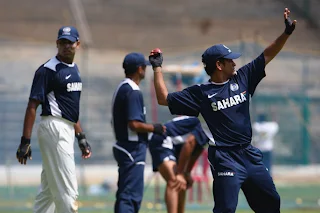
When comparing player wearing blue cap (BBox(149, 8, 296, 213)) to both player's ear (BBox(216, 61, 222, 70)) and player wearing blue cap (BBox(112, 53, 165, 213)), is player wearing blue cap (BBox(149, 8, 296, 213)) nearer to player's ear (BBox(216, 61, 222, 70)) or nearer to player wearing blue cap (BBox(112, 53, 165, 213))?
player's ear (BBox(216, 61, 222, 70))

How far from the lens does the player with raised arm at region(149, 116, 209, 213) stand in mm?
10648

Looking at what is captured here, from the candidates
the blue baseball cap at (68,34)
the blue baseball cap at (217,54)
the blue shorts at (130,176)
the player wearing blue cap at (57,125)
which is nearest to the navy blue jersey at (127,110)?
the blue shorts at (130,176)

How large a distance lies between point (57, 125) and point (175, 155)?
9.68 ft

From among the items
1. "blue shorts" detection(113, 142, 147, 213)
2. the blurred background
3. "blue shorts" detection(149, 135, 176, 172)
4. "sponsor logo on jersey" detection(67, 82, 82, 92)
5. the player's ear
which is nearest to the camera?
the player's ear

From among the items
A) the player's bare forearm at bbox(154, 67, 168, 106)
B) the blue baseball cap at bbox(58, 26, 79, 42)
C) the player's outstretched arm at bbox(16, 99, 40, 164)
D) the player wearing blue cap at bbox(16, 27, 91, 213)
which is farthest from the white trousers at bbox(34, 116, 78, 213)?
the player's bare forearm at bbox(154, 67, 168, 106)

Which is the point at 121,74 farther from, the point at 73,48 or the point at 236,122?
the point at 236,122

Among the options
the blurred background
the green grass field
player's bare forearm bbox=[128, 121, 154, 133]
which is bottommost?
the green grass field

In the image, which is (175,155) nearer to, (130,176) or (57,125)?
(130,176)

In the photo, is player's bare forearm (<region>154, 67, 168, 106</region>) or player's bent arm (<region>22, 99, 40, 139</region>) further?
player's bent arm (<region>22, 99, 40, 139</region>)

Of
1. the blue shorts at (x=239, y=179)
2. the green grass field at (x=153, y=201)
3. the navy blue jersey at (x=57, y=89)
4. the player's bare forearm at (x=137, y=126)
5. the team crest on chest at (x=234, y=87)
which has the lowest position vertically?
the blue shorts at (x=239, y=179)

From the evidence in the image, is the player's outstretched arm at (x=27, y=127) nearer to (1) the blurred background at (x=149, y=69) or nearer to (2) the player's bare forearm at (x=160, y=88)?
(2) the player's bare forearm at (x=160, y=88)

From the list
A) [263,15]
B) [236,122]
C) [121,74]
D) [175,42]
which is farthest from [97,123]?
[236,122]

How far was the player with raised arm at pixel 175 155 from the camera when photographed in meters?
10.6

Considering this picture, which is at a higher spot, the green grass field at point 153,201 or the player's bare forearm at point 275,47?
the player's bare forearm at point 275,47
